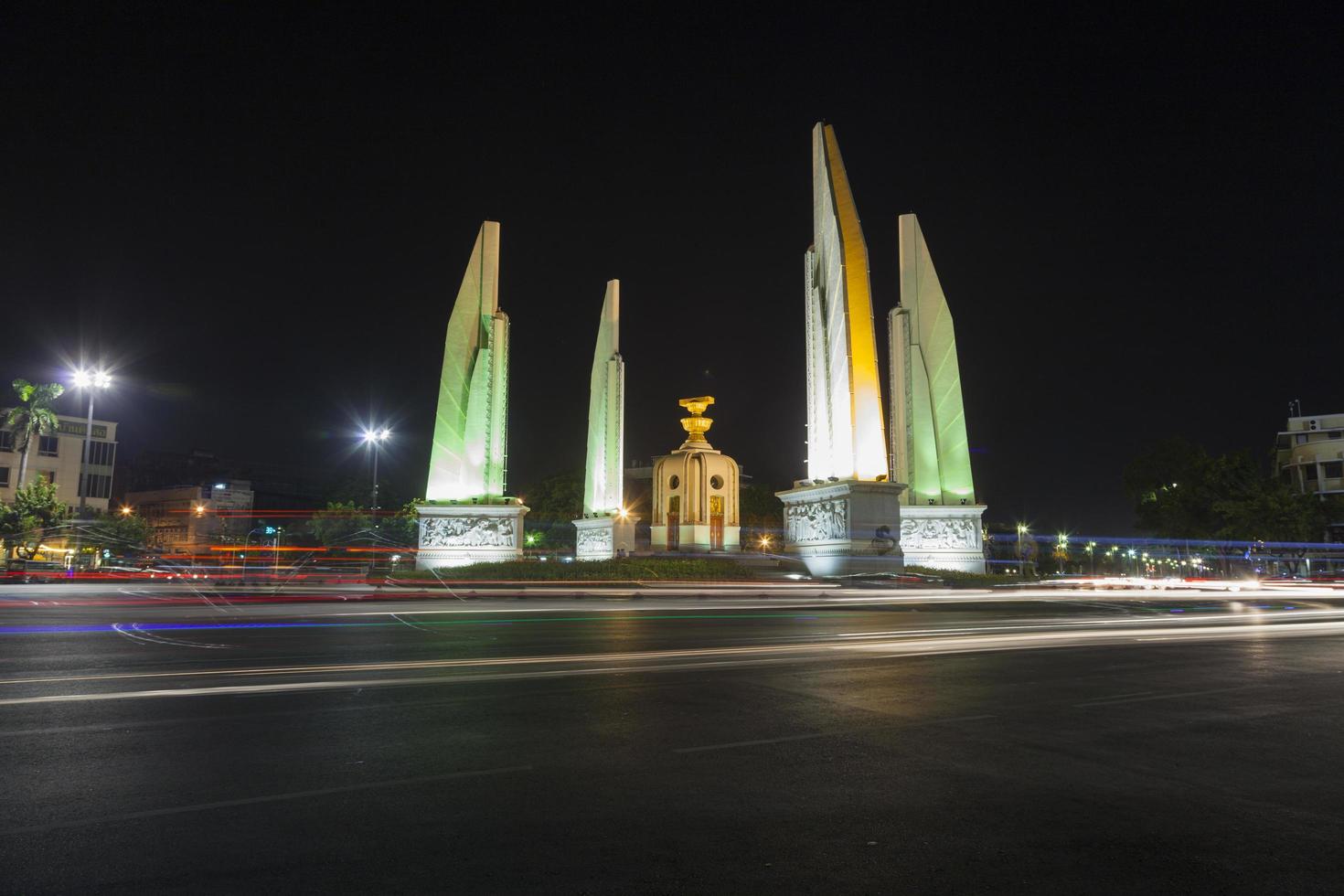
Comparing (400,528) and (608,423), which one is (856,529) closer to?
(608,423)

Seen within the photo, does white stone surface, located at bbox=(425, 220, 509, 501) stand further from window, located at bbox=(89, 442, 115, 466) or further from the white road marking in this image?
window, located at bbox=(89, 442, 115, 466)

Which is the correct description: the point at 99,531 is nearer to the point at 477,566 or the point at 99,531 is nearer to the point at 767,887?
the point at 477,566

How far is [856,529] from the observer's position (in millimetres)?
29812

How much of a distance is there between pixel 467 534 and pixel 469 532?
108 mm

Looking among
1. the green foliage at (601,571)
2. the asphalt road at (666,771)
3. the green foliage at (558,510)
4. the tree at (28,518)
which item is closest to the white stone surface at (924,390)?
the green foliage at (601,571)

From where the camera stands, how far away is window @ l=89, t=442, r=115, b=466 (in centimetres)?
6881

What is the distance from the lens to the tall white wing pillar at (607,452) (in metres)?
42.6

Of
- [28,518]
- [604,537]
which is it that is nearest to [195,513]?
[28,518]

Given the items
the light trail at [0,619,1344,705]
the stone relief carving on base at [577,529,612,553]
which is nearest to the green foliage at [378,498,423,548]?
the stone relief carving on base at [577,529,612,553]

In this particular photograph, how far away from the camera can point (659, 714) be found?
618 cm

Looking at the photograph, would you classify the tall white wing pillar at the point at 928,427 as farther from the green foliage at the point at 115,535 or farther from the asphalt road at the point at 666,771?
the green foliage at the point at 115,535

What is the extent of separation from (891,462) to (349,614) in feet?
90.4

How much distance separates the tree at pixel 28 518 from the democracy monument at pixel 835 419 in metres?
20.0

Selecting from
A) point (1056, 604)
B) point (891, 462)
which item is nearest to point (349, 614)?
point (1056, 604)
